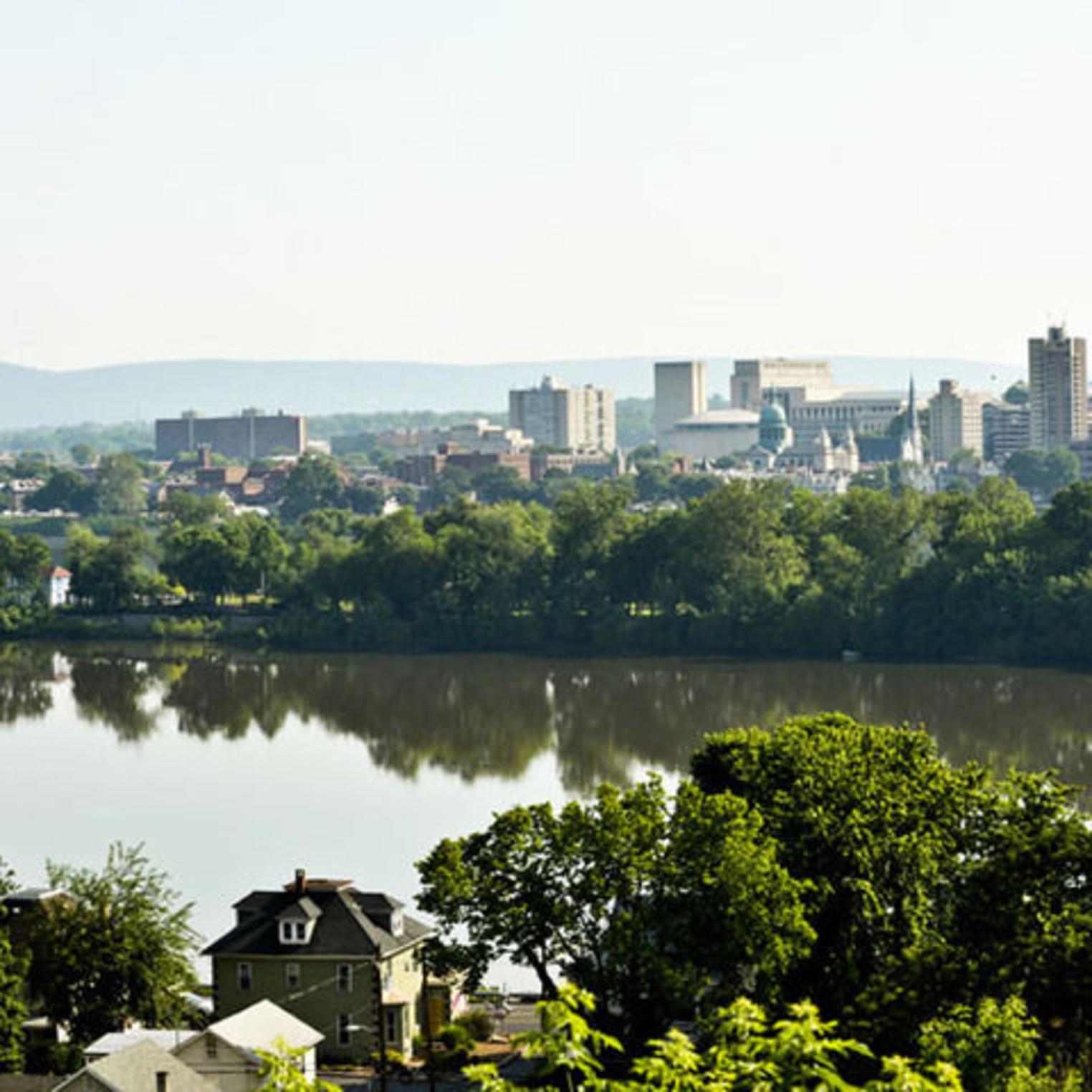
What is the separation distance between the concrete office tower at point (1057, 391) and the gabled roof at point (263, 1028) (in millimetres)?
164455

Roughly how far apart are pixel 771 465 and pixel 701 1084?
187978 mm

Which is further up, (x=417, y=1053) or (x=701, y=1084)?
(x=701, y=1084)

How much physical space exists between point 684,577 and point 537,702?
18.4 metres

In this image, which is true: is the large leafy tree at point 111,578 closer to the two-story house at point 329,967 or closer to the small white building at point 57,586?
the small white building at point 57,586

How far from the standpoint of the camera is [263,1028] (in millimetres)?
25547

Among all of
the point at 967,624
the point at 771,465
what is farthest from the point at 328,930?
the point at 771,465

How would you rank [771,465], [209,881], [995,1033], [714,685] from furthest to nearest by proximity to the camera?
[771,465] → [714,685] → [209,881] → [995,1033]

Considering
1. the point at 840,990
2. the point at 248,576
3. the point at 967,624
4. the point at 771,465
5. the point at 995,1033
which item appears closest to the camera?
the point at 995,1033

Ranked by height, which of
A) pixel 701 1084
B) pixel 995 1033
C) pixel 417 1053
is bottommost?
pixel 417 1053

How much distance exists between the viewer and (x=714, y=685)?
67.0 metres

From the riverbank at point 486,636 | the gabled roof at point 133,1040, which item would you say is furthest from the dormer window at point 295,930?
the riverbank at point 486,636

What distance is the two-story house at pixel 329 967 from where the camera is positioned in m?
28.2

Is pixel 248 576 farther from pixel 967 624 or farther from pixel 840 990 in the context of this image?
pixel 840 990

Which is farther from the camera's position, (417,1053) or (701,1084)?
(417,1053)
